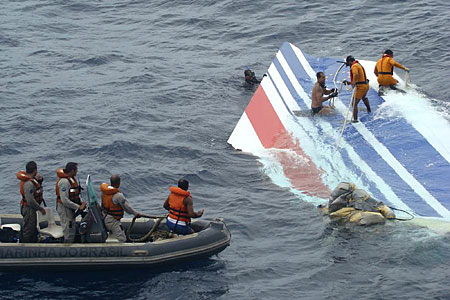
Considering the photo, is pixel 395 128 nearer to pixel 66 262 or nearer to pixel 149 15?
pixel 66 262

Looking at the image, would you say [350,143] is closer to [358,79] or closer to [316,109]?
[358,79]

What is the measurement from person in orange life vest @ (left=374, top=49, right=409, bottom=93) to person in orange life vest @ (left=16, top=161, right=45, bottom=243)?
33.1 ft

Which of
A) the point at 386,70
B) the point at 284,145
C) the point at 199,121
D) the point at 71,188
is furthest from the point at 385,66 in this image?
the point at 71,188

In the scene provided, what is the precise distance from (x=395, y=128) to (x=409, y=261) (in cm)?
573

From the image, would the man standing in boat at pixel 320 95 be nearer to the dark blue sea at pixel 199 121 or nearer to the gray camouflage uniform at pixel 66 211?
the dark blue sea at pixel 199 121

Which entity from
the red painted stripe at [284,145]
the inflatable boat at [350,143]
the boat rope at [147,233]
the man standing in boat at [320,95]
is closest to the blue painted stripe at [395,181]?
the inflatable boat at [350,143]

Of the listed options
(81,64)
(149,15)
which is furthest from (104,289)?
(149,15)

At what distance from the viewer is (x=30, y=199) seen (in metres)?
12.5

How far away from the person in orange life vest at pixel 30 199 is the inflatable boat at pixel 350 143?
18.2 feet

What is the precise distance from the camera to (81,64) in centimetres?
2520

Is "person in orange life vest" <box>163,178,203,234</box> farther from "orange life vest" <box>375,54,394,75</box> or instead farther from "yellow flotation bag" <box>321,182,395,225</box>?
"orange life vest" <box>375,54,394,75</box>

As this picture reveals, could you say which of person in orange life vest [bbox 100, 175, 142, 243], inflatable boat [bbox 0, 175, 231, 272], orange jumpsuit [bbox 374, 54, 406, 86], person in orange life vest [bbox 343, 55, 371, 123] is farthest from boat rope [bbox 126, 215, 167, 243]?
orange jumpsuit [bbox 374, 54, 406, 86]

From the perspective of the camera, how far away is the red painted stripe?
16.1 metres

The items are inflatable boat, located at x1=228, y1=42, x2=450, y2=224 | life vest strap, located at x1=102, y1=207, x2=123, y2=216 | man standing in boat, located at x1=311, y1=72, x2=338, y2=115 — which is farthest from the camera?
man standing in boat, located at x1=311, y1=72, x2=338, y2=115
